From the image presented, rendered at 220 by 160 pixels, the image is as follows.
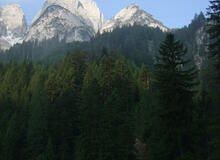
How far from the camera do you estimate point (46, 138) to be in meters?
54.5

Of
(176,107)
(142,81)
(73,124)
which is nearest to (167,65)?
(176,107)

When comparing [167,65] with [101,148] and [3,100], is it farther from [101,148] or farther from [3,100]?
[3,100]

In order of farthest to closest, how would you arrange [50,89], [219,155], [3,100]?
[3,100] < [50,89] < [219,155]

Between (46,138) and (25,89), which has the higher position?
(25,89)

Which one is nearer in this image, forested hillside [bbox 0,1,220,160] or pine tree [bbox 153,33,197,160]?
pine tree [bbox 153,33,197,160]

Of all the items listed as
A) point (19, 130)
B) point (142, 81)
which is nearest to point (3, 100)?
point (19, 130)

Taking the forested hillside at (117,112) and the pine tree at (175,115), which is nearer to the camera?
the pine tree at (175,115)

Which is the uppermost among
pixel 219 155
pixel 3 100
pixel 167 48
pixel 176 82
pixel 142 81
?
pixel 142 81

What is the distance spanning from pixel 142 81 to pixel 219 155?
61150mm

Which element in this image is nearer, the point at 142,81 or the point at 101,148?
the point at 101,148

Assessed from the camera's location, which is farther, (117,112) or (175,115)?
(117,112)

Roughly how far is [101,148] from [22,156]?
62.8 ft

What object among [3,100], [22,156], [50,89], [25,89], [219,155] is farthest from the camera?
[25,89]

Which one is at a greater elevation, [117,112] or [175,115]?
[117,112]
